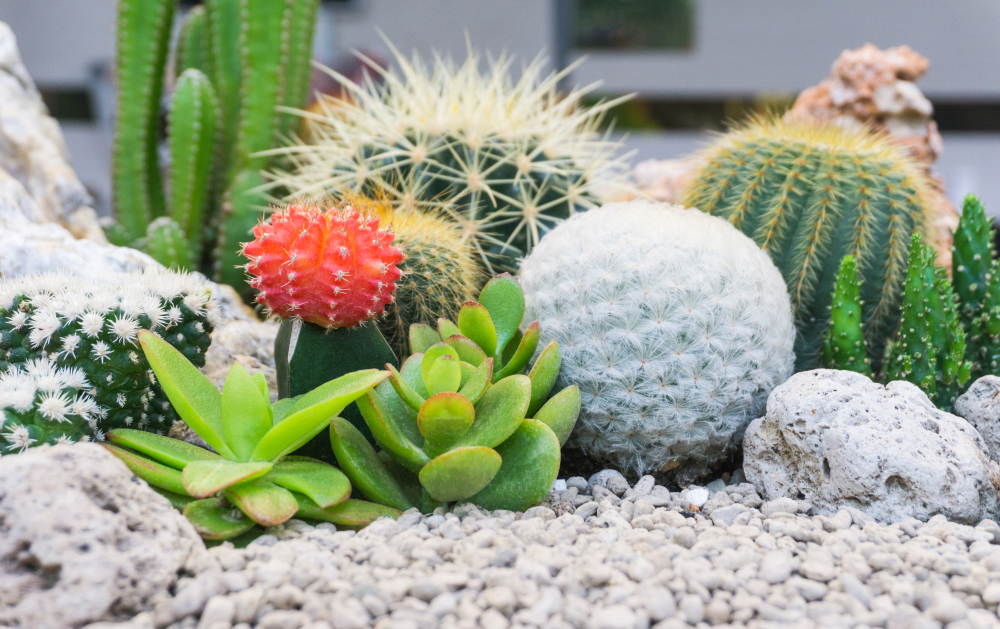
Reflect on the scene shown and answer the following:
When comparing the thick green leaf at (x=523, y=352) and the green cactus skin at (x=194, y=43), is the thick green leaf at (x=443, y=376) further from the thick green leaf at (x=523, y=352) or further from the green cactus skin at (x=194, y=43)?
the green cactus skin at (x=194, y=43)

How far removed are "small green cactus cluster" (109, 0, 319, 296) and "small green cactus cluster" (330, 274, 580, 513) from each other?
4.78ft

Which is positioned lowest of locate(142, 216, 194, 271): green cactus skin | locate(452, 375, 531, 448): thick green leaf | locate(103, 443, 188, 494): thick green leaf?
locate(103, 443, 188, 494): thick green leaf

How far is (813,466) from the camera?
1630 millimetres

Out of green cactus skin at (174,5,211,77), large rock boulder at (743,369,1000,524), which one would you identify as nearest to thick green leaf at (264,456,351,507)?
large rock boulder at (743,369,1000,524)

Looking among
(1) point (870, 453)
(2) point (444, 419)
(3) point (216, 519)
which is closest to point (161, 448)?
(3) point (216, 519)

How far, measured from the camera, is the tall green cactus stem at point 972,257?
2168 mm

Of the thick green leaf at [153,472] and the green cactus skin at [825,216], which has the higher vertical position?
the green cactus skin at [825,216]

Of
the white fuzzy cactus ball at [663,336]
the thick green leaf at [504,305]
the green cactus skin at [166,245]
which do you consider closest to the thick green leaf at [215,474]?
→ the thick green leaf at [504,305]

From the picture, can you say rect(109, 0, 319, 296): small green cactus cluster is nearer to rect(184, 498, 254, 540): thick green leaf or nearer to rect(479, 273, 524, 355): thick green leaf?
rect(479, 273, 524, 355): thick green leaf

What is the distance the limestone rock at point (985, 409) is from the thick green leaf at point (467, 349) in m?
1.21

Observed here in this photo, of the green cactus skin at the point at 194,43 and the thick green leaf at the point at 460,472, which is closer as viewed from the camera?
the thick green leaf at the point at 460,472

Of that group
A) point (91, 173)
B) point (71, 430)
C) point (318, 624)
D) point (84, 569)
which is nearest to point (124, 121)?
point (71, 430)

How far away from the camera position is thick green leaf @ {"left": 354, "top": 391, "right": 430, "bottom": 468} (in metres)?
1.45

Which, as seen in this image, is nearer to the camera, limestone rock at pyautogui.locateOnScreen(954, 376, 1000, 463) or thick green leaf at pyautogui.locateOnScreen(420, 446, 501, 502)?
thick green leaf at pyautogui.locateOnScreen(420, 446, 501, 502)
